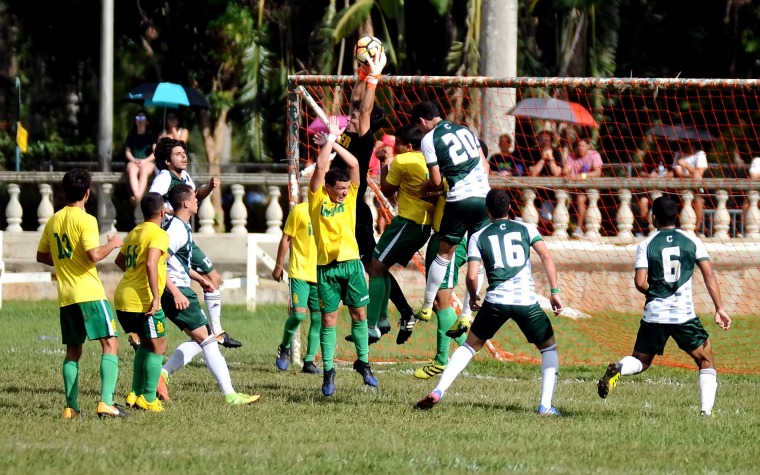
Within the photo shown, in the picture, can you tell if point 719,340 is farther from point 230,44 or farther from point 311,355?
point 230,44

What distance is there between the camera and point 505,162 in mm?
17391

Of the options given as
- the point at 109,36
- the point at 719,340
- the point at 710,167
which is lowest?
the point at 719,340

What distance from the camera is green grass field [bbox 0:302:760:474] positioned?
7910 mm

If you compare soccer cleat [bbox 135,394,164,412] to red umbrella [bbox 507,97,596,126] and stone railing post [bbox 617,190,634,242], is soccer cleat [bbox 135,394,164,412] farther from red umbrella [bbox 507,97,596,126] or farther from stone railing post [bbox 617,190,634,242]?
stone railing post [bbox 617,190,634,242]

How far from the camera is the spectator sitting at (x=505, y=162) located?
16859mm

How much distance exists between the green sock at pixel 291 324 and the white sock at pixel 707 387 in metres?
4.17

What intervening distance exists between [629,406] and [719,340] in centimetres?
626

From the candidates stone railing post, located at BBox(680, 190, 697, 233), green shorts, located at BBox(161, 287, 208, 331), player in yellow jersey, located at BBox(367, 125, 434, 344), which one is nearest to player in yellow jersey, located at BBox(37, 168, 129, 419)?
green shorts, located at BBox(161, 287, 208, 331)

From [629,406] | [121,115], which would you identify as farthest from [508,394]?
[121,115]

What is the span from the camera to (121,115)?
37031 mm

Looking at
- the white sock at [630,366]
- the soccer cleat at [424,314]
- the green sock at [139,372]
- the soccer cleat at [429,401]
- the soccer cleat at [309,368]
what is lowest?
the soccer cleat at [309,368]

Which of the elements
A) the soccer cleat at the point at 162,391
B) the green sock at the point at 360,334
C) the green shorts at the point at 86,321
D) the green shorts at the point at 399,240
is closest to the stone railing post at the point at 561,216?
the green shorts at the point at 399,240

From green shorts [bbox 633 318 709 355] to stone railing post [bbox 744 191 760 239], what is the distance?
918 centimetres

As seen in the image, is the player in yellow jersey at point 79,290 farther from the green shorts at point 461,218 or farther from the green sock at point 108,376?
the green shorts at point 461,218
